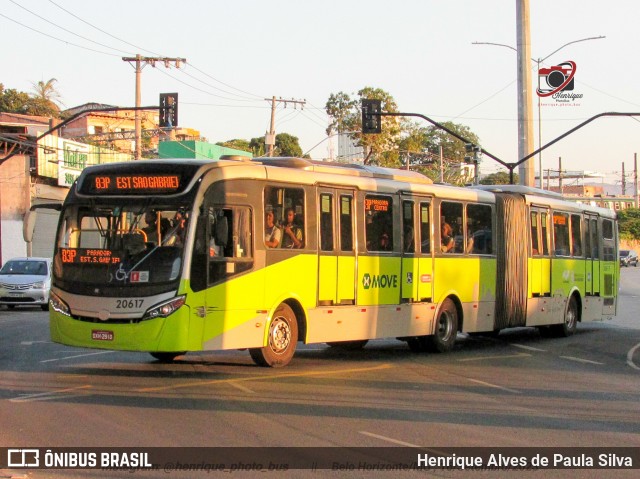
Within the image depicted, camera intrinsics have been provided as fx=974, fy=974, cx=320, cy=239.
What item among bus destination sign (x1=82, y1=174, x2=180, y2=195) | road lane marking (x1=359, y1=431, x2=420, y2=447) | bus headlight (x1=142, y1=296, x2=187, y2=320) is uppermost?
bus destination sign (x1=82, y1=174, x2=180, y2=195)

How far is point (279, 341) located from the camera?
14.6m

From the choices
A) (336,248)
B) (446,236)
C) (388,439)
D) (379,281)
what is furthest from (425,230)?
(388,439)

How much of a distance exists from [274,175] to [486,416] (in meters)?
5.25

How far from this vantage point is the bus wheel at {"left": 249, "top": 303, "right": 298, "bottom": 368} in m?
14.4

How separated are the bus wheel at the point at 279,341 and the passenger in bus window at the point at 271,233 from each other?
3.14ft

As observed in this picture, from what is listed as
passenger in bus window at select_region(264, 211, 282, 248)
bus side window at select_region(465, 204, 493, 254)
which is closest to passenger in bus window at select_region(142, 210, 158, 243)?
passenger in bus window at select_region(264, 211, 282, 248)

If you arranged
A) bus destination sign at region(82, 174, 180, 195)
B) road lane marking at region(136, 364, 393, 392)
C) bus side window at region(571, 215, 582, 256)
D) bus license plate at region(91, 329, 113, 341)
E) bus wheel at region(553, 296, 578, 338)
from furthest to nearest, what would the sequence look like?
bus side window at region(571, 215, 582, 256) → bus wheel at region(553, 296, 578, 338) → bus destination sign at region(82, 174, 180, 195) → bus license plate at region(91, 329, 113, 341) → road lane marking at region(136, 364, 393, 392)

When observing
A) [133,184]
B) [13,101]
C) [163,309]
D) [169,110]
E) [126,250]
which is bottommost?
[163,309]

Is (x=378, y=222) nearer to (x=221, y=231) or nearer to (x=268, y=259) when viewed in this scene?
(x=268, y=259)

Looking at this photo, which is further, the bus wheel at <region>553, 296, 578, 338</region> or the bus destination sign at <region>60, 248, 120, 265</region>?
the bus wheel at <region>553, 296, 578, 338</region>

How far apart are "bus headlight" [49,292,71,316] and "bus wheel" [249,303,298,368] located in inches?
110

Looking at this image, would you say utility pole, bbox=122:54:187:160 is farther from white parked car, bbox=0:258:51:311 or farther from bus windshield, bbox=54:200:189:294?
bus windshield, bbox=54:200:189:294

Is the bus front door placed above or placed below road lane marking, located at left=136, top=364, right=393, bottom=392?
above

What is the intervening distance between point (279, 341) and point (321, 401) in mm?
3039
